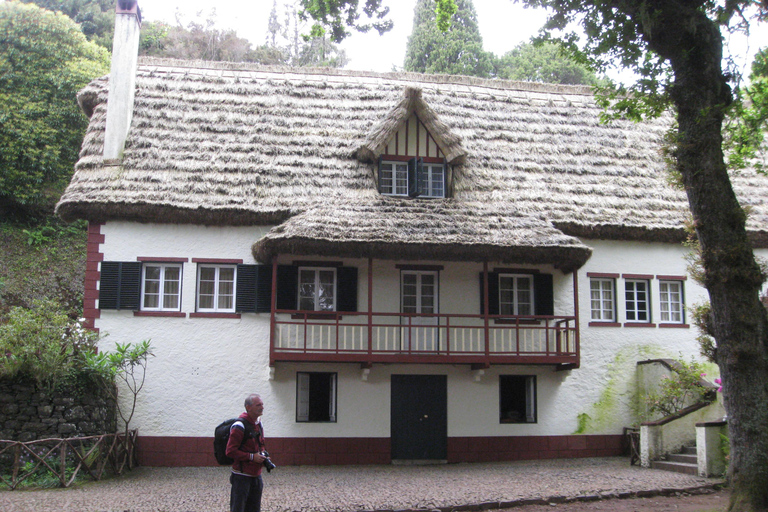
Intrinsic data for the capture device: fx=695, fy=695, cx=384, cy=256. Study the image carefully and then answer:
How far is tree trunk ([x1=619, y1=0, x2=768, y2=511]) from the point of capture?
8984mm

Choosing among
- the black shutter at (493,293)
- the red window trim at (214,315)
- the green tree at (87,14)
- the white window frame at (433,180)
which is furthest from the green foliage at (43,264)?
the black shutter at (493,293)

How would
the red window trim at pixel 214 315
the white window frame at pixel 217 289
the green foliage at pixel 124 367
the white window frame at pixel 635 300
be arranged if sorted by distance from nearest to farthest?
the green foliage at pixel 124 367
the red window trim at pixel 214 315
the white window frame at pixel 217 289
the white window frame at pixel 635 300

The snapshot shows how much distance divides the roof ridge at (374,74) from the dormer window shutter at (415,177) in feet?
15.0

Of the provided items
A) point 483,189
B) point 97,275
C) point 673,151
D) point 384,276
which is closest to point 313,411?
point 384,276

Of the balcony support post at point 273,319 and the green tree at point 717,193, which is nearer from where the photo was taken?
the green tree at point 717,193

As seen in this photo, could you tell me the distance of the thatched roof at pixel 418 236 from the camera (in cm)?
1398

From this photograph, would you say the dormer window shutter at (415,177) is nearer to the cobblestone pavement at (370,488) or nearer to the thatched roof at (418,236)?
the thatched roof at (418,236)

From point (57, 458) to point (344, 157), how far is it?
28.9 ft

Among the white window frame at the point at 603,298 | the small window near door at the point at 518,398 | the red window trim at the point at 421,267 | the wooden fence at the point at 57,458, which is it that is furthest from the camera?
the white window frame at the point at 603,298

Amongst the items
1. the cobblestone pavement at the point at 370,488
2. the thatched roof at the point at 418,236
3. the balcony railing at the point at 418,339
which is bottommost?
the cobblestone pavement at the point at 370,488

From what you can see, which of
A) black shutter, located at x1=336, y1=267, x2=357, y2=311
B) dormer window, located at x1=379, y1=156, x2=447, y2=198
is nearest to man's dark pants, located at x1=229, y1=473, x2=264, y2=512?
black shutter, located at x1=336, y1=267, x2=357, y2=311

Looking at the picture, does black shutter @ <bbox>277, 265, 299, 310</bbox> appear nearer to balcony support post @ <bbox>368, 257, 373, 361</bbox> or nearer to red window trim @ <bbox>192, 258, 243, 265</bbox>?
red window trim @ <bbox>192, 258, 243, 265</bbox>

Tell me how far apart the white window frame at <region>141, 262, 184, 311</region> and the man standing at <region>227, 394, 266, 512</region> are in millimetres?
7753

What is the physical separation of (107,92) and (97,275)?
17.0 feet
